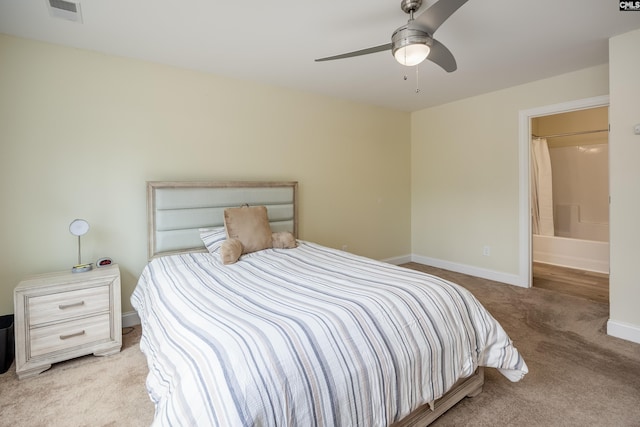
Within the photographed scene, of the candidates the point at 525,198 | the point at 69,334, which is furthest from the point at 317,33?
the point at 525,198

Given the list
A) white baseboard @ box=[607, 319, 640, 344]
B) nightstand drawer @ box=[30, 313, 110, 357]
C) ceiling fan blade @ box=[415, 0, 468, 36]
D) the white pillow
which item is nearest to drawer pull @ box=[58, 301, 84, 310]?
nightstand drawer @ box=[30, 313, 110, 357]

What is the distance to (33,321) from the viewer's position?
2070mm

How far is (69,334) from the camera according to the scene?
2189 millimetres

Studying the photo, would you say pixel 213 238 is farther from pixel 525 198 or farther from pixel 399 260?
pixel 525 198

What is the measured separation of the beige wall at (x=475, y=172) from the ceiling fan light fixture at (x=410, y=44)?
251 cm

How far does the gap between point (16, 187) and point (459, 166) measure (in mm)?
4782

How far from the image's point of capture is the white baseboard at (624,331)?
2.46 m

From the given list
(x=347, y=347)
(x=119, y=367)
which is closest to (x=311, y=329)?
(x=347, y=347)

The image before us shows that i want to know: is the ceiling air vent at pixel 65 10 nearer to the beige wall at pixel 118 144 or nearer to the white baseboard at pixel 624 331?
the beige wall at pixel 118 144

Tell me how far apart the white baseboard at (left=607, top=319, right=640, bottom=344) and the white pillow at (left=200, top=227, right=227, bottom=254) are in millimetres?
3373

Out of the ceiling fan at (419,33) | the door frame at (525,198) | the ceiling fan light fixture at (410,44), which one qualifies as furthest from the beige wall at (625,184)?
the ceiling fan light fixture at (410,44)

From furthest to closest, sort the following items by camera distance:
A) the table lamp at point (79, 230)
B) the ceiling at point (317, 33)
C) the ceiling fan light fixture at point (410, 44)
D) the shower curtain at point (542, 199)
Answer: the shower curtain at point (542, 199), the table lamp at point (79, 230), the ceiling at point (317, 33), the ceiling fan light fixture at point (410, 44)

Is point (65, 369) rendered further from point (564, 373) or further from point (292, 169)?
point (564, 373)

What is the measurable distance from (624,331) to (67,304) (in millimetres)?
4278
